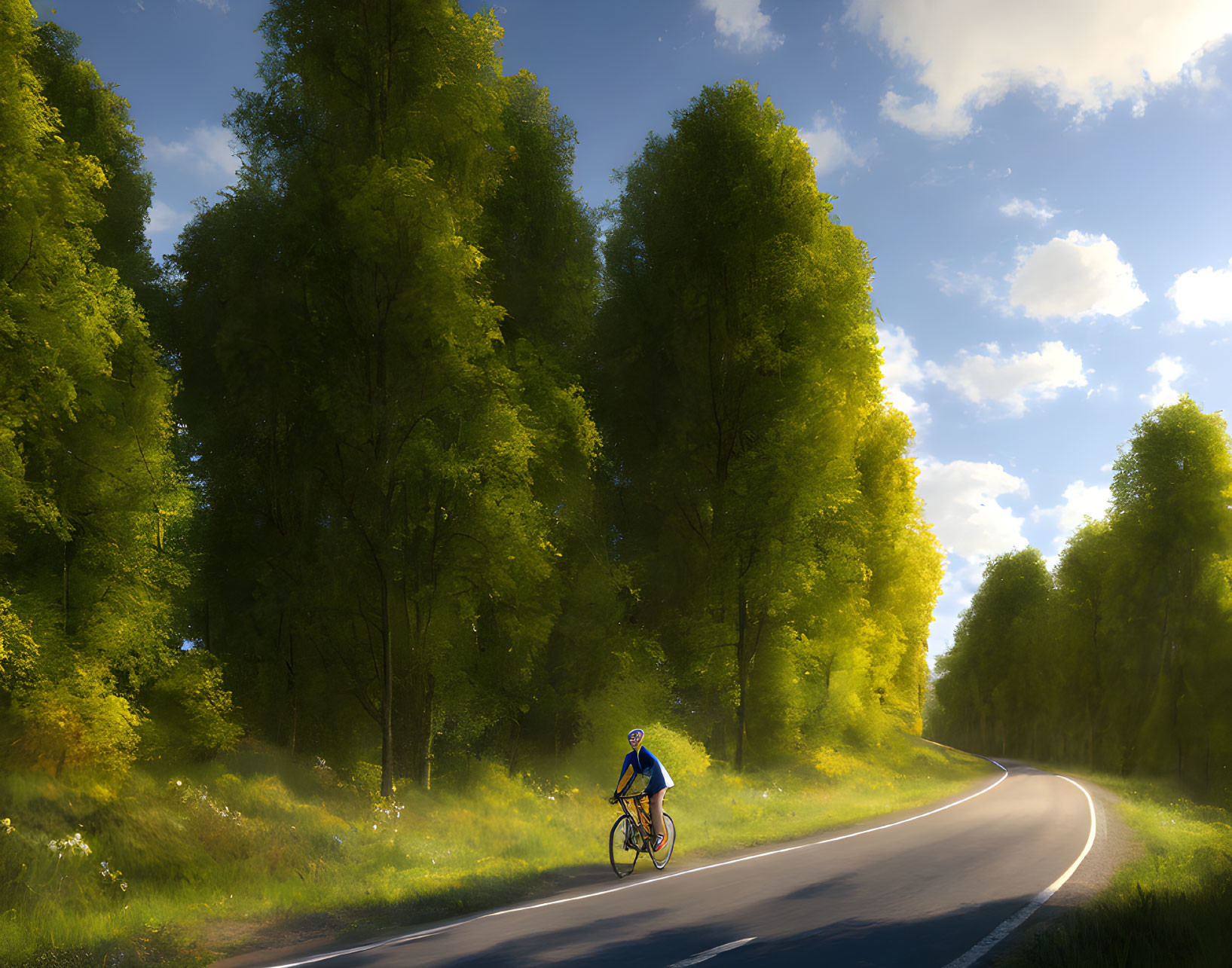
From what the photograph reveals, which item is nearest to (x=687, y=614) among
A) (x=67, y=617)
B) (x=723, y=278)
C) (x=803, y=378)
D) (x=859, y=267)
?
(x=803, y=378)

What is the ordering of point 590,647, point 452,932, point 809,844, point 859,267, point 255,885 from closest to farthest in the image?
point 452,932 → point 255,885 → point 809,844 → point 590,647 → point 859,267

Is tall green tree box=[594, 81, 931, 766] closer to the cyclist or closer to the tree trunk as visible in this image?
the tree trunk

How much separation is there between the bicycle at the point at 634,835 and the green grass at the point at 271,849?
2.12 feet

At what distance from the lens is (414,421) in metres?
14.8

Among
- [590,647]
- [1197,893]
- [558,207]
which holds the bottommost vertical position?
[1197,893]

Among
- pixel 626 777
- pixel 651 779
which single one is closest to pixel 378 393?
pixel 626 777

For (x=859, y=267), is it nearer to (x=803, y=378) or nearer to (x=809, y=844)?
(x=803, y=378)

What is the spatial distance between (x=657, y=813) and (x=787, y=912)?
12.2 ft

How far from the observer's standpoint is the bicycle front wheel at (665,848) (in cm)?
1188

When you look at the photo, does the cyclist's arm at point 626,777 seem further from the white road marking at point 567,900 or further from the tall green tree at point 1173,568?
the tall green tree at point 1173,568

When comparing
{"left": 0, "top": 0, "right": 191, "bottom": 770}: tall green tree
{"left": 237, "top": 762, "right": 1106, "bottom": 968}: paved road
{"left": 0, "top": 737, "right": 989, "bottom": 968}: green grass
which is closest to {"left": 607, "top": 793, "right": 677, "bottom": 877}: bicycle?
{"left": 237, "top": 762, "right": 1106, "bottom": 968}: paved road

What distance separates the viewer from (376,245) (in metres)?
14.4

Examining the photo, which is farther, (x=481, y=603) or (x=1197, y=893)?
(x=481, y=603)

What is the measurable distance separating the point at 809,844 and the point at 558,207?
1624 centimetres
